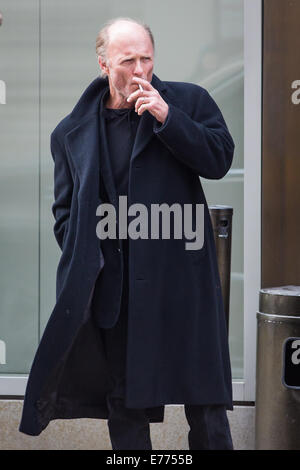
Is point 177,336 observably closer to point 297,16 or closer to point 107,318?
point 107,318

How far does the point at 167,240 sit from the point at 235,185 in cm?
187

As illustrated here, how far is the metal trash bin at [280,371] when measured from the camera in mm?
4121

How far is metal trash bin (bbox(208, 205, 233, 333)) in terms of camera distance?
14.4ft

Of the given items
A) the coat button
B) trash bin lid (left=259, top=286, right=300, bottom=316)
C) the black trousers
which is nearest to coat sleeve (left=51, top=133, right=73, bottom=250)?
the black trousers

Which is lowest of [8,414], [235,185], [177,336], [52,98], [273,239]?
[8,414]

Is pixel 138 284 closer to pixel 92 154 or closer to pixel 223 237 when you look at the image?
pixel 92 154

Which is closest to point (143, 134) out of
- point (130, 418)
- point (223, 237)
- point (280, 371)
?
point (130, 418)

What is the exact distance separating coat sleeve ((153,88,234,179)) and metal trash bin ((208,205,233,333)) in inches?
41.7

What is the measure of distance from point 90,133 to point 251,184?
1.80 meters

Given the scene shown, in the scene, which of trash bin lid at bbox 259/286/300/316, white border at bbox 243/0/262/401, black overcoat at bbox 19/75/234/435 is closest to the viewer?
black overcoat at bbox 19/75/234/435

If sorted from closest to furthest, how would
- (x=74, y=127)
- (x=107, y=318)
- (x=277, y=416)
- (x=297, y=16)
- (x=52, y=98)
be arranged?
(x=107, y=318) < (x=74, y=127) < (x=277, y=416) < (x=297, y=16) < (x=52, y=98)

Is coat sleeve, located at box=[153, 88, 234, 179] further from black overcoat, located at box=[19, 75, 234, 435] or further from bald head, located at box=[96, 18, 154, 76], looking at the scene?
bald head, located at box=[96, 18, 154, 76]

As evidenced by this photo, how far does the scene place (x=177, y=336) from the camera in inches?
129

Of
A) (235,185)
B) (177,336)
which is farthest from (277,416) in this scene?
(235,185)
